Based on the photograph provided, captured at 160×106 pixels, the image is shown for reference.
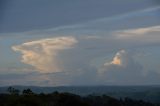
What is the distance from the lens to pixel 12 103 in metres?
82.4

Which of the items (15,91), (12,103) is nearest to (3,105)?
(12,103)

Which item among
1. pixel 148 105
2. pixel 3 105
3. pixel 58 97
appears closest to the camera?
pixel 3 105

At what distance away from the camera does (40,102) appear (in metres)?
86.1

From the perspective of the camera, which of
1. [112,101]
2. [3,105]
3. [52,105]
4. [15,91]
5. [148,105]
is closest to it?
[3,105]

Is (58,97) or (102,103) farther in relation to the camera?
(102,103)

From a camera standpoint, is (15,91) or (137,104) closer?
(15,91)

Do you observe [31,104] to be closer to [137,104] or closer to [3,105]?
[3,105]

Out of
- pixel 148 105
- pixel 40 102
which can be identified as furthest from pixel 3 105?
pixel 148 105

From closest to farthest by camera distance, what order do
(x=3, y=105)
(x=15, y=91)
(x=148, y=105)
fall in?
1. (x=3, y=105)
2. (x=15, y=91)
3. (x=148, y=105)

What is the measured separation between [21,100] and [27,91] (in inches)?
769

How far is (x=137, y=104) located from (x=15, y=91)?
6006 cm

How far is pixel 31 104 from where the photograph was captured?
82000 mm

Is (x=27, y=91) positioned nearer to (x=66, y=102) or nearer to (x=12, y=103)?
(x=66, y=102)

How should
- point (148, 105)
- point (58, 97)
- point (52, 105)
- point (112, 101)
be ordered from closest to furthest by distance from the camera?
point (52, 105)
point (58, 97)
point (112, 101)
point (148, 105)
